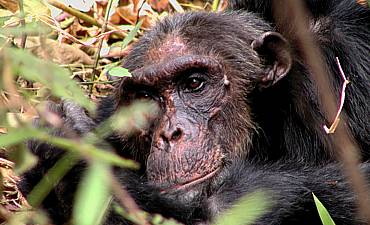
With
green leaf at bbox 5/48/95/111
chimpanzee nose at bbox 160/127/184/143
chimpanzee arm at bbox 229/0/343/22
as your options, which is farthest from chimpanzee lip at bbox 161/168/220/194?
green leaf at bbox 5/48/95/111

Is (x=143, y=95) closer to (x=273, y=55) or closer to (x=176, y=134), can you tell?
(x=176, y=134)

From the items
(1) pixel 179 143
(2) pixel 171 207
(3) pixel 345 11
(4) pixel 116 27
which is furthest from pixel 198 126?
(4) pixel 116 27

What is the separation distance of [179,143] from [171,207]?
400 mm

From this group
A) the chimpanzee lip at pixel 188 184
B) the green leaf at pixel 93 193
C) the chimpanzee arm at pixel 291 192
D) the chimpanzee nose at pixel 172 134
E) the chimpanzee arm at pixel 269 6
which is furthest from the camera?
the chimpanzee arm at pixel 269 6

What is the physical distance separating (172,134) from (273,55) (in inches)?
32.7

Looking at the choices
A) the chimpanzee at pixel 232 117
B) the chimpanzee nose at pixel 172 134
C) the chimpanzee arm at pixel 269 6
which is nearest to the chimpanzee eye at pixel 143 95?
the chimpanzee at pixel 232 117

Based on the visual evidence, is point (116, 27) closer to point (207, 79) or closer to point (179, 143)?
point (207, 79)

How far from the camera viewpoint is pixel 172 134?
12.1ft

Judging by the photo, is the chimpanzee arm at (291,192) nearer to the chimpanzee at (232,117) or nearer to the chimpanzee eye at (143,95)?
the chimpanzee at (232,117)

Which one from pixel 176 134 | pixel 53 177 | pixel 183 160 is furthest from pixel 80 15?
pixel 53 177

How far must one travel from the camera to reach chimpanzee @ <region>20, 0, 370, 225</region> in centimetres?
346

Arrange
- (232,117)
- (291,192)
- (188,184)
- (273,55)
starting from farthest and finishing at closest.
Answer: (273,55)
(232,117)
(188,184)
(291,192)

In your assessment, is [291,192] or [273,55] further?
[273,55]

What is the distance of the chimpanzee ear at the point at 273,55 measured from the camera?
4.09m
